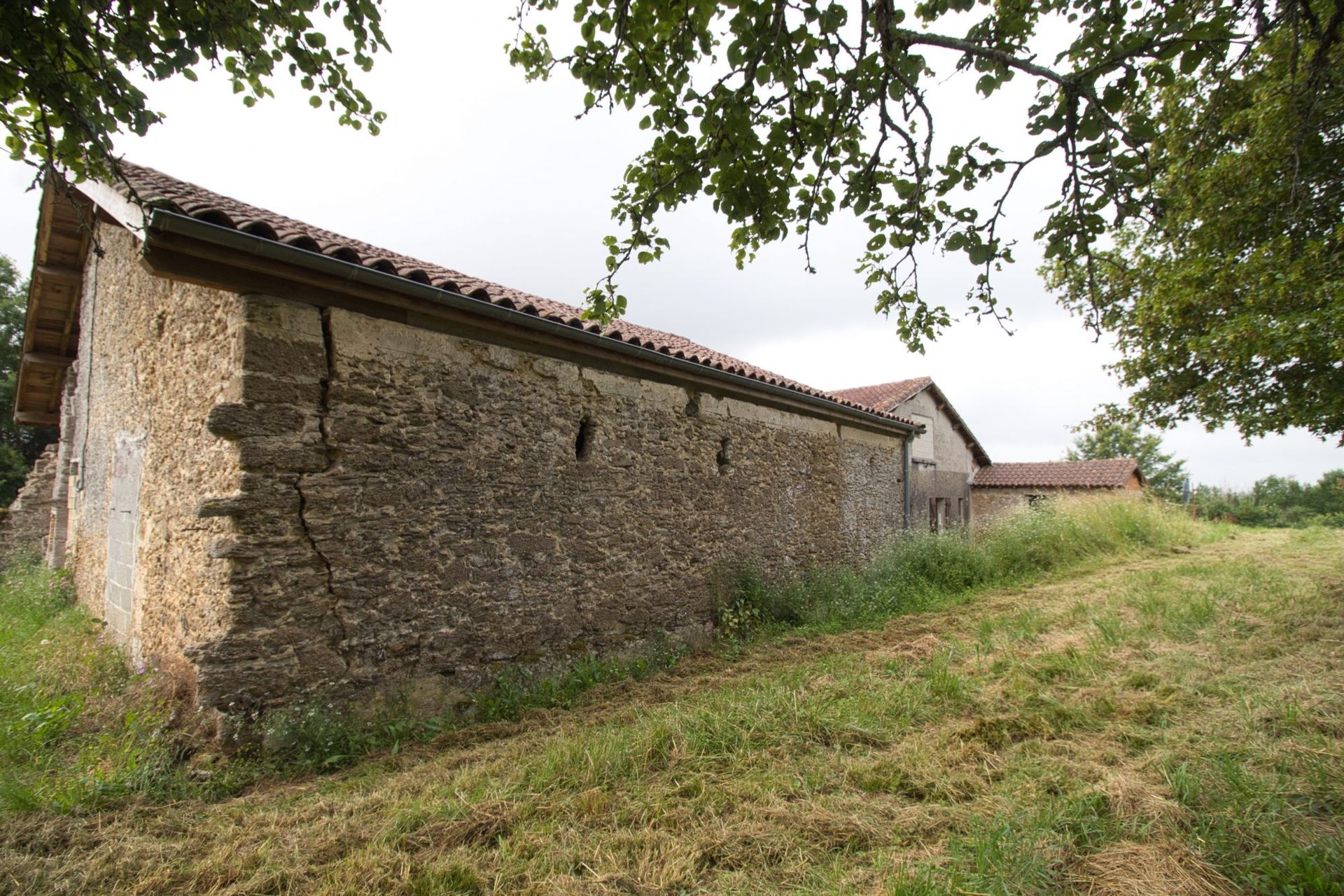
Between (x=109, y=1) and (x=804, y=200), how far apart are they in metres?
3.62

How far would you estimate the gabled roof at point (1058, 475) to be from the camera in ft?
60.2

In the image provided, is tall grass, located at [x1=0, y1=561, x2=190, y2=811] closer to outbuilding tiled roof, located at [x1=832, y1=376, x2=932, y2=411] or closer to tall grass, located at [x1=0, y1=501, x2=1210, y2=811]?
tall grass, located at [x1=0, y1=501, x2=1210, y2=811]

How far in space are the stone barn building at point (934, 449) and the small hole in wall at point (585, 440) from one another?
9283 millimetres

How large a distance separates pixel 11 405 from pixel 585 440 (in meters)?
22.1

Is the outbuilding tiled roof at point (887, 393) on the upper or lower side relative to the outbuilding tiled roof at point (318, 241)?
upper

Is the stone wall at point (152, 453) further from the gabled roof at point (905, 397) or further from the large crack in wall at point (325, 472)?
the gabled roof at point (905, 397)

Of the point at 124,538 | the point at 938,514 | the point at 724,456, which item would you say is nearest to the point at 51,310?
the point at 124,538

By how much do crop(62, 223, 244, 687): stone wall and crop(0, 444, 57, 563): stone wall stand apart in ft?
14.0

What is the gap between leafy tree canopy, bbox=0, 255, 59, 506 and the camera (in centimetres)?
1856

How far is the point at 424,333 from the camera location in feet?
15.3

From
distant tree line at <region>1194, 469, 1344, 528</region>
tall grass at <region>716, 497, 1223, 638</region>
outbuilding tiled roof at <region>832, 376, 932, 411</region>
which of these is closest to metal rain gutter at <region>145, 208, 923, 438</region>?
tall grass at <region>716, 497, 1223, 638</region>

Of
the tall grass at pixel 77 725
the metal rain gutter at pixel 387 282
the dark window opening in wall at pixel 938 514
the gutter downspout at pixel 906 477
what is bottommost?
the tall grass at pixel 77 725

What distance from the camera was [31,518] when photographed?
413 inches

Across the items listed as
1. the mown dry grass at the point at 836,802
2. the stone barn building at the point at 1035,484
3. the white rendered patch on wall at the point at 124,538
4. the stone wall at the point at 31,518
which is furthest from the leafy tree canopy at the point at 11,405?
the stone barn building at the point at 1035,484
